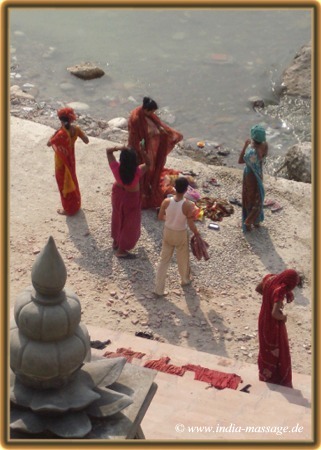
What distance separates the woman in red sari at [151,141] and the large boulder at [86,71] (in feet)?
15.2

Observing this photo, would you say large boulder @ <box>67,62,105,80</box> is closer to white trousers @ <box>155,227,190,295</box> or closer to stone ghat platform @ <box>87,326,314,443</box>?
white trousers @ <box>155,227,190,295</box>

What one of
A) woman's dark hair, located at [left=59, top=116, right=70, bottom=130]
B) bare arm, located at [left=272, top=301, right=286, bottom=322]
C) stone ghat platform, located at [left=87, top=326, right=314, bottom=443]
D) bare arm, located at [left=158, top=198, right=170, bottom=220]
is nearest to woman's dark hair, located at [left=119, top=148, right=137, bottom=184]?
bare arm, located at [left=158, top=198, right=170, bottom=220]

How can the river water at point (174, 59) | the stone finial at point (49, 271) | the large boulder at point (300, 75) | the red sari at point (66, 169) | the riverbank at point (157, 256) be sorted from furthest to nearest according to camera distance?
the large boulder at point (300, 75) → the river water at point (174, 59) → the red sari at point (66, 169) → the riverbank at point (157, 256) → the stone finial at point (49, 271)

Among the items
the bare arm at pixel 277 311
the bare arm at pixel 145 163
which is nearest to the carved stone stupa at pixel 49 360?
the bare arm at pixel 277 311

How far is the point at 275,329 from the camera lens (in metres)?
7.57

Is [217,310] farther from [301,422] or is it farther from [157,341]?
[301,422]

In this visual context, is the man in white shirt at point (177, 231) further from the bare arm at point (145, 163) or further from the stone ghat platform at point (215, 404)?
the stone ghat platform at point (215, 404)

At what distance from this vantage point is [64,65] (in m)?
15.1

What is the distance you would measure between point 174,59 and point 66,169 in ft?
19.8

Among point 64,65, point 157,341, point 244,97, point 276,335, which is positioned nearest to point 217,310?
point 157,341

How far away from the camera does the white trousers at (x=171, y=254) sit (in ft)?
29.0

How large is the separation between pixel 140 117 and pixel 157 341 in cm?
285

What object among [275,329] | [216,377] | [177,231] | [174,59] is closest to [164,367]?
[216,377]

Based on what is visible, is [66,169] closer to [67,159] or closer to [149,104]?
[67,159]
